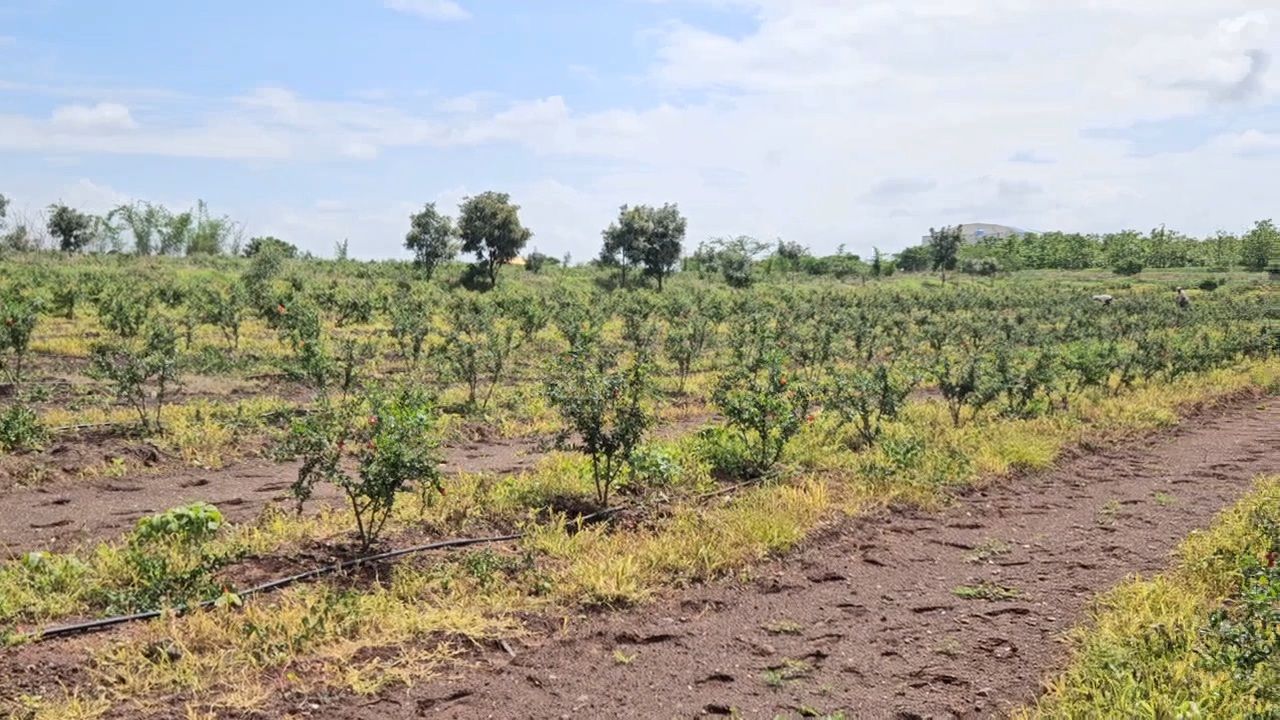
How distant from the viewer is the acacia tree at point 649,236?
4512 centimetres

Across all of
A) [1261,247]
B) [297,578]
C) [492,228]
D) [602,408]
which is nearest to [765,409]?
[602,408]

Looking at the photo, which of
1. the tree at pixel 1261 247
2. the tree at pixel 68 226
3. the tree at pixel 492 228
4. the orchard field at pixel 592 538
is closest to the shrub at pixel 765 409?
the orchard field at pixel 592 538

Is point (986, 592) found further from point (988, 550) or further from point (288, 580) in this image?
point (288, 580)

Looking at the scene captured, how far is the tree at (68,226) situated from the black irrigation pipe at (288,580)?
151 ft

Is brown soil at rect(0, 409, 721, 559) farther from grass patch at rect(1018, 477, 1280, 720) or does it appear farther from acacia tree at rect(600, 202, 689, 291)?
acacia tree at rect(600, 202, 689, 291)

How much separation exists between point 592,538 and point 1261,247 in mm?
68980

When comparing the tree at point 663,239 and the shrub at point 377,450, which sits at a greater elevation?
the tree at point 663,239

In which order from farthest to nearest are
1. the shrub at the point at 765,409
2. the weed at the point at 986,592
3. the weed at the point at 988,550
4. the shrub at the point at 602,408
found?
the shrub at the point at 765,409 → the shrub at the point at 602,408 → the weed at the point at 988,550 → the weed at the point at 986,592

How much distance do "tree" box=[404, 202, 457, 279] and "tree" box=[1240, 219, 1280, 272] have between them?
54.7 metres

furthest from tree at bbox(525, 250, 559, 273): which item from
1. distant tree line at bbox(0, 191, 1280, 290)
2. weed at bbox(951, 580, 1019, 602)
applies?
weed at bbox(951, 580, 1019, 602)

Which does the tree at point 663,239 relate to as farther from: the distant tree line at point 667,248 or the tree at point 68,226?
the tree at point 68,226

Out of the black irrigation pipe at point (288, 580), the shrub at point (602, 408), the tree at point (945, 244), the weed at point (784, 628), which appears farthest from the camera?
the tree at point (945, 244)

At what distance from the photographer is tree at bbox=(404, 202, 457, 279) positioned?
136 feet

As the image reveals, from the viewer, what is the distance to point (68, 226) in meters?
44.7
